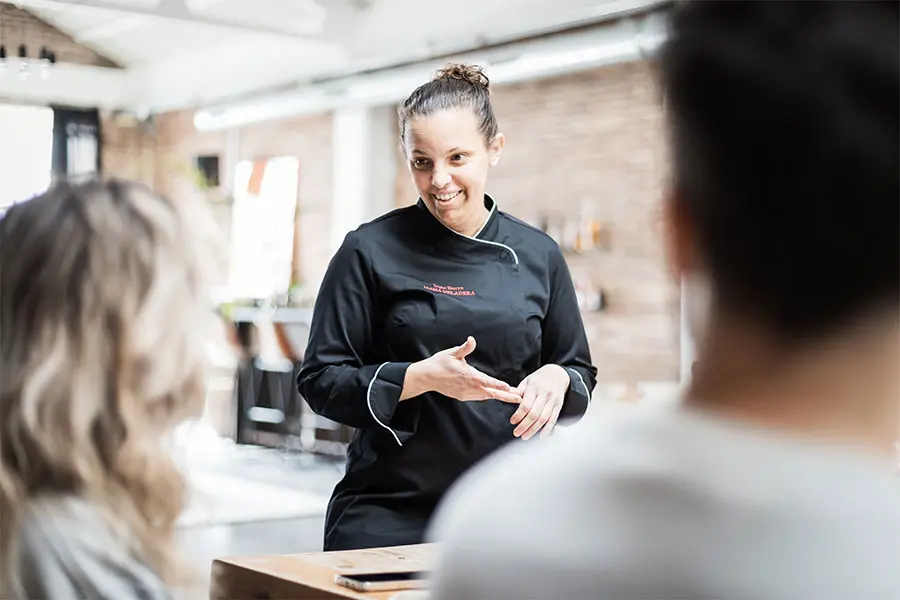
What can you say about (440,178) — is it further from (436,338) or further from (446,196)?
(436,338)

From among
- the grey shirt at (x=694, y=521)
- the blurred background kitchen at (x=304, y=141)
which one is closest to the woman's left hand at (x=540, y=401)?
the grey shirt at (x=694, y=521)

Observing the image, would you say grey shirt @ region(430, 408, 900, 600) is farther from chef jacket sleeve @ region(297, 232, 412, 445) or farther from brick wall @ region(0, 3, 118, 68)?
brick wall @ region(0, 3, 118, 68)

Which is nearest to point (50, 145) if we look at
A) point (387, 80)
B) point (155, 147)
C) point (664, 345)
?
point (155, 147)

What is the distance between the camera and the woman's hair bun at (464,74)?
2.72m

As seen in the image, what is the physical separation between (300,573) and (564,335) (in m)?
Answer: 1.05

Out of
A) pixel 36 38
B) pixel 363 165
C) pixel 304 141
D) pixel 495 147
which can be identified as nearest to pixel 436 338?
pixel 495 147

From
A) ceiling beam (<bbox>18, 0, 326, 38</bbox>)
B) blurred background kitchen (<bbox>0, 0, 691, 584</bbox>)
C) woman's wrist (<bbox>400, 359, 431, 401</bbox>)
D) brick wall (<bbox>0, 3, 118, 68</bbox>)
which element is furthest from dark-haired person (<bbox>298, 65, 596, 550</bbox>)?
brick wall (<bbox>0, 3, 118, 68</bbox>)

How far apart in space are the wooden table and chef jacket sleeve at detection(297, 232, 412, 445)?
1.37ft

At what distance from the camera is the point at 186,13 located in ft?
32.2

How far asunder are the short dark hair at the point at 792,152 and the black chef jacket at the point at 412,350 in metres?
1.70

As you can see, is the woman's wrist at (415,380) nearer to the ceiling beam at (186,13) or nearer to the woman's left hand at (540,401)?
the woman's left hand at (540,401)

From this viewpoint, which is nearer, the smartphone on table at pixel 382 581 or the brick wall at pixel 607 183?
the smartphone on table at pixel 382 581

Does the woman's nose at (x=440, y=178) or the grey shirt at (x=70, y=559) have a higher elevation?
the woman's nose at (x=440, y=178)

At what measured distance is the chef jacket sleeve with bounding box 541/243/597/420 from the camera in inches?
108
